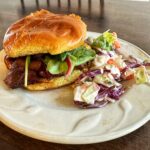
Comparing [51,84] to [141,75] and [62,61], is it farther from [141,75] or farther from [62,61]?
[141,75]

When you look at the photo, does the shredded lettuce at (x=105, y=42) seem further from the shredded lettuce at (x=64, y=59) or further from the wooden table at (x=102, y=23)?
the wooden table at (x=102, y=23)

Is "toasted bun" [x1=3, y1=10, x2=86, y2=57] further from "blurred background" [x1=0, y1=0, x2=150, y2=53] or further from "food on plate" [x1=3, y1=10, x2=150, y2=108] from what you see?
"blurred background" [x1=0, y1=0, x2=150, y2=53]

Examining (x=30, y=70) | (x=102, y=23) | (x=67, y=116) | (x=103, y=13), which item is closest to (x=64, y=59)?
(x=30, y=70)

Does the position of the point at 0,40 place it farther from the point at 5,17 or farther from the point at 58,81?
the point at 58,81

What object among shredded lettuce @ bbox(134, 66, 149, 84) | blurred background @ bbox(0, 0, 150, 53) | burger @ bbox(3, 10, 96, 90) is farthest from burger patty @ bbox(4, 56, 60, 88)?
blurred background @ bbox(0, 0, 150, 53)

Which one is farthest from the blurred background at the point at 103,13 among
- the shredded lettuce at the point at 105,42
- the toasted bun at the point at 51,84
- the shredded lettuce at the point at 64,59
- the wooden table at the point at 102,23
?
the toasted bun at the point at 51,84

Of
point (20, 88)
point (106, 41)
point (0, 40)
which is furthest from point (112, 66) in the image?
point (0, 40)
